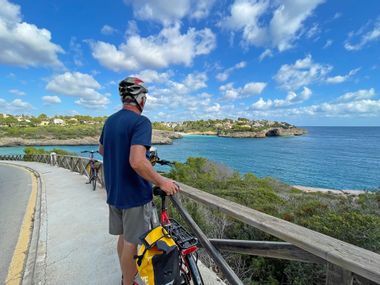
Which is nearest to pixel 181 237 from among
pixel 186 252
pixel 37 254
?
pixel 186 252

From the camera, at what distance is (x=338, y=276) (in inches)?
50.3

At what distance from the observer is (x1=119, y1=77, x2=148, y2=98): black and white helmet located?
1.95 metres

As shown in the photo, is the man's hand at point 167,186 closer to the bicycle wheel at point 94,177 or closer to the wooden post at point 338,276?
the wooden post at point 338,276


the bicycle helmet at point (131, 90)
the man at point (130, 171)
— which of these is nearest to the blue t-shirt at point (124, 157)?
the man at point (130, 171)

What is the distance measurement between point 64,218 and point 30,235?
0.74 meters

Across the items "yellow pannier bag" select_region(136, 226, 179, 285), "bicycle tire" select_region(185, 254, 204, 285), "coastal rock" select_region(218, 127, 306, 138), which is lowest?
"coastal rock" select_region(218, 127, 306, 138)

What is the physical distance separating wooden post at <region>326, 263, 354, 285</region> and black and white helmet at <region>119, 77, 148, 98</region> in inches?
69.4

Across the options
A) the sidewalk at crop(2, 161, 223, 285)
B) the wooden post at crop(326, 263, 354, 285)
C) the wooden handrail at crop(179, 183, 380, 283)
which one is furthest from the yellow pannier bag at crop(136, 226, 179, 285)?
the sidewalk at crop(2, 161, 223, 285)

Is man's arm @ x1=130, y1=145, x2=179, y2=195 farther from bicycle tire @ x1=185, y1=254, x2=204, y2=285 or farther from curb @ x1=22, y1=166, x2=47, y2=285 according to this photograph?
curb @ x1=22, y1=166, x2=47, y2=285

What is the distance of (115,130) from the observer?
6.14 feet

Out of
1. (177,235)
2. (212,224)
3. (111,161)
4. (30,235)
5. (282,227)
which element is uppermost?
(111,161)

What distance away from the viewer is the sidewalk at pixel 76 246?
292cm

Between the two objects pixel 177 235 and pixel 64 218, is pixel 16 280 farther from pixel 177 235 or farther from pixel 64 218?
pixel 177 235

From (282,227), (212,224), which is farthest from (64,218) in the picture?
(282,227)
